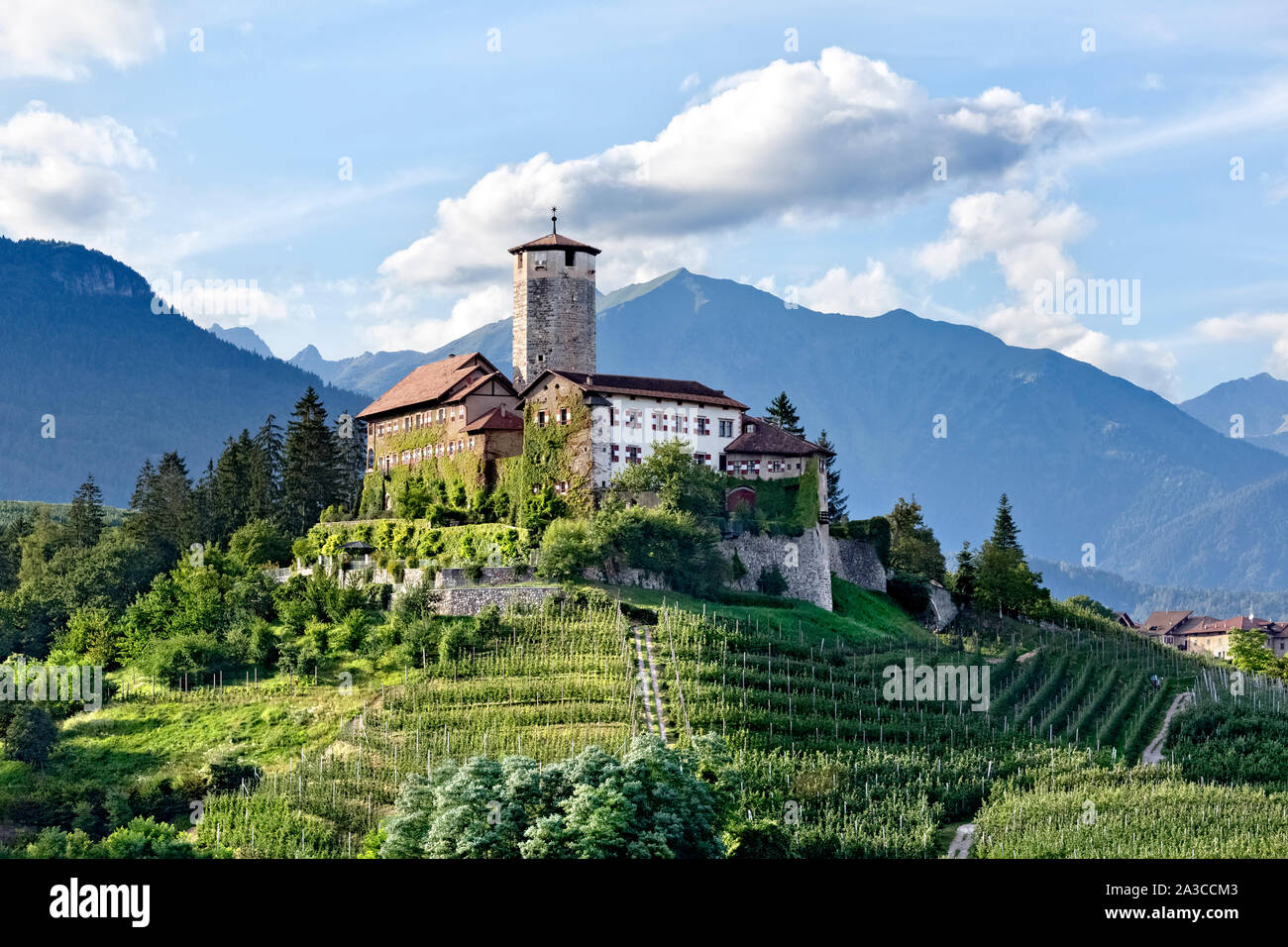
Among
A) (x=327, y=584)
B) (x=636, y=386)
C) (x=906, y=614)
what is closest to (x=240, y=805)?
(x=327, y=584)

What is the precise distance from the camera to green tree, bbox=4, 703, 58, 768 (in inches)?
2108

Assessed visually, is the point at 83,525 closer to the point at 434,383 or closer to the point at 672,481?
the point at 434,383

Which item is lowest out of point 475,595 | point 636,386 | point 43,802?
point 43,802

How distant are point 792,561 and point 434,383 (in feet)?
66.9

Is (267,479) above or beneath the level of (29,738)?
above

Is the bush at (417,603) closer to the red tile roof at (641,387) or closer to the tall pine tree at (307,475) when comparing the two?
the red tile roof at (641,387)

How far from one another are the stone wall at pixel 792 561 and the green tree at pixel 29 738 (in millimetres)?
28266

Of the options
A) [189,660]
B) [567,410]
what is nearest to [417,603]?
[189,660]

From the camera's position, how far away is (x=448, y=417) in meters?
72.9

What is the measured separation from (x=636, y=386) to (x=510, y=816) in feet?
110

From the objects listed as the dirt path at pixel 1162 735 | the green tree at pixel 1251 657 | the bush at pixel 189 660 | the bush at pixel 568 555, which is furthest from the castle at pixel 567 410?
the green tree at pixel 1251 657

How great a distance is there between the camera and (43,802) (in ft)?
162

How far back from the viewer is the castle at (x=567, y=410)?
67250 millimetres
